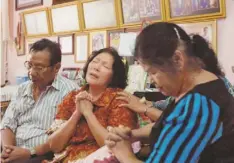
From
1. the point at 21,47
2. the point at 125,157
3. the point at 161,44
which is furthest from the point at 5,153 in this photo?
the point at 21,47

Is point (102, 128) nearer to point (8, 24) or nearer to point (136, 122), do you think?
point (136, 122)

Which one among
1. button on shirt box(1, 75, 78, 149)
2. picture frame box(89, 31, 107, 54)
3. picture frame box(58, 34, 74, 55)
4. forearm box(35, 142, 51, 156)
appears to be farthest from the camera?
picture frame box(58, 34, 74, 55)

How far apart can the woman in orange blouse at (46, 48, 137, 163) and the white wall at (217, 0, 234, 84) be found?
81 cm

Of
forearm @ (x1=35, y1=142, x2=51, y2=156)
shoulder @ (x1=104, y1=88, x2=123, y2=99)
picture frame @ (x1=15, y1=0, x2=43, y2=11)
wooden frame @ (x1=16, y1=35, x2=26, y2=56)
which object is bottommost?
forearm @ (x1=35, y1=142, x2=51, y2=156)

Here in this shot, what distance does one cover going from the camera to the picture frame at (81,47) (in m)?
2.95

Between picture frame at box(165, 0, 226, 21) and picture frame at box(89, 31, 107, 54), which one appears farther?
picture frame at box(89, 31, 107, 54)

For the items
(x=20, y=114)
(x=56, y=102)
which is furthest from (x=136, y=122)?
(x=20, y=114)

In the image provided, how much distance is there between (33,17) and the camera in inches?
132

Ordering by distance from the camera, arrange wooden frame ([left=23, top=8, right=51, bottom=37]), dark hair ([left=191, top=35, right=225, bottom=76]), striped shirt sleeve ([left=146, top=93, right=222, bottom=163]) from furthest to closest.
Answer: wooden frame ([left=23, top=8, right=51, bottom=37]) → dark hair ([left=191, top=35, right=225, bottom=76]) → striped shirt sleeve ([left=146, top=93, right=222, bottom=163])

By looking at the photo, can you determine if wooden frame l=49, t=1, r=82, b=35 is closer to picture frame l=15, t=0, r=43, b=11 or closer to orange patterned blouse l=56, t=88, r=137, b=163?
picture frame l=15, t=0, r=43, b=11

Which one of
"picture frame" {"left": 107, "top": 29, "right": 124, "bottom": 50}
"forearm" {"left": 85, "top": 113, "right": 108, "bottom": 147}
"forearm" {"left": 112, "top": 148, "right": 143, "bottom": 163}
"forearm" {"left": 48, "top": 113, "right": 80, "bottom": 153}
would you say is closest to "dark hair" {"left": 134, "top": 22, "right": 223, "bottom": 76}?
"forearm" {"left": 112, "top": 148, "right": 143, "bottom": 163}

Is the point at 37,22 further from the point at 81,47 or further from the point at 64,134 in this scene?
the point at 64,134

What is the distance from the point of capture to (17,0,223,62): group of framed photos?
218cm

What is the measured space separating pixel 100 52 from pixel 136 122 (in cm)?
41
